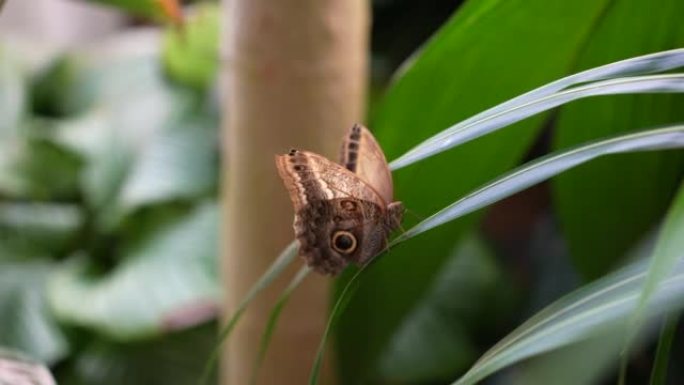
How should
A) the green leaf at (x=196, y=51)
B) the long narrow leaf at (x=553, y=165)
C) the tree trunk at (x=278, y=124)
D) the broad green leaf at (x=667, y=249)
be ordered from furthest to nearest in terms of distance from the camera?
the green leaf at (x=196, y=51), the tree trunk at (x=278, y=124), the long narrow leaf at (x=553, y=165), the broad green leaf at (x=667, y=249)

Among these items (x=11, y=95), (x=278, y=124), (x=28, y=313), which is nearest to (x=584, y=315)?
(x=278, y=124)

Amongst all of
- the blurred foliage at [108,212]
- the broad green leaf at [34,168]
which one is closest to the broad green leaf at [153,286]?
the blurred foliage at [108,212]

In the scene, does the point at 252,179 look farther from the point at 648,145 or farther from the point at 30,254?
the point at 30,254

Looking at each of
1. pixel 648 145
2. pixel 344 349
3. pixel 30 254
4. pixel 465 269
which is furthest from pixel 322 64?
pixel 30 254

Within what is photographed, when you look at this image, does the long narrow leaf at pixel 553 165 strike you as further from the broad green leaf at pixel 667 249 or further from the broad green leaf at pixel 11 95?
the broad green leaf at pixel 11 95

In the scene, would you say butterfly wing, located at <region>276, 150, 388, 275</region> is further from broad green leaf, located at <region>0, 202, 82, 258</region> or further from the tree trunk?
broad green leaf, located at <region>0, 202, 82, 258</region>
